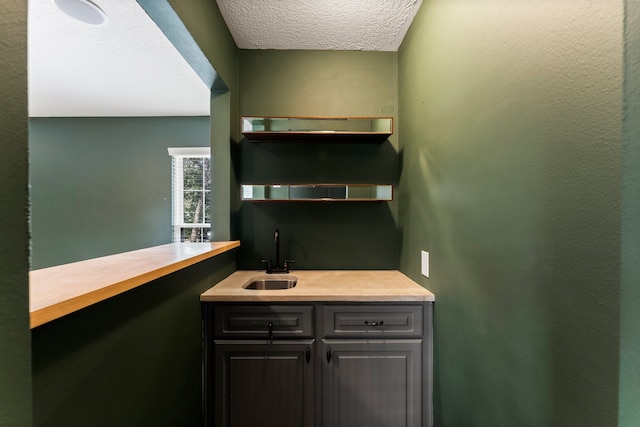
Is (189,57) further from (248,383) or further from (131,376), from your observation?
(248,383)

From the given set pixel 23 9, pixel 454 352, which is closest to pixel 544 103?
pixel 454 352

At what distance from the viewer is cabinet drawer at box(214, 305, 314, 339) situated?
1439 millimetres

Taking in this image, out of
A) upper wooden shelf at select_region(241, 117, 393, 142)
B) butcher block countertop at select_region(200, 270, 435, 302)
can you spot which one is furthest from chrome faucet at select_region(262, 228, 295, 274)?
upper wooden shelf at select_region(241, 117, 393, 142)

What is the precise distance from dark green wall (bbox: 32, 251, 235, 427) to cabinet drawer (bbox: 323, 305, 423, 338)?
0.72 metres

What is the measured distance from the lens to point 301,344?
1441 millimetres

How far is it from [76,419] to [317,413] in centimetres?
111

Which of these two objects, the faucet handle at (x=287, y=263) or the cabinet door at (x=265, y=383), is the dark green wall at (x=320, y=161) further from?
the cabinet door at (x=265, y=383)

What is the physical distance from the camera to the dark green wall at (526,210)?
1.92ft

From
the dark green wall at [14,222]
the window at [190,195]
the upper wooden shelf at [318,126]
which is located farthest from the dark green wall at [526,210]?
the window at [190,195]

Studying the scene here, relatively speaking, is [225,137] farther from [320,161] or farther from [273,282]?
[273,282]

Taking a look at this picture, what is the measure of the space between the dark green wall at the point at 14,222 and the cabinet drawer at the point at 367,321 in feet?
3.80

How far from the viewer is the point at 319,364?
144cm

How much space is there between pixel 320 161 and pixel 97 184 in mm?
3497

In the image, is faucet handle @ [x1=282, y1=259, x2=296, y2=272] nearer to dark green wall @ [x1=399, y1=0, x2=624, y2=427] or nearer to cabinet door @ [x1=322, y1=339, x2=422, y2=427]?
cabinet door @ [x1=322, y1=339, x2=422, y2=427]
